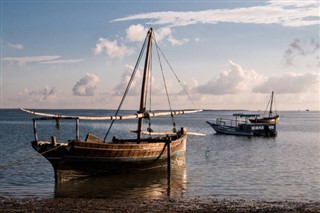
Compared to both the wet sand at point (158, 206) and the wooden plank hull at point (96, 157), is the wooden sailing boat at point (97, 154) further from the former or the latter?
the wet sand at point (158, 206)

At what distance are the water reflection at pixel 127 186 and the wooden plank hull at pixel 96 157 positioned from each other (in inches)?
20.9

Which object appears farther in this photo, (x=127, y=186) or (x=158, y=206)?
(x=127, y=186)

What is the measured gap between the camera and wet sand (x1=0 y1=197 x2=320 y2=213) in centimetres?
1775

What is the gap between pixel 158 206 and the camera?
19.0 m

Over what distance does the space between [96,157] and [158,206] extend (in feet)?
29.7

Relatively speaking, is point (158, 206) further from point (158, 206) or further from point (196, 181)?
point (196, 181)

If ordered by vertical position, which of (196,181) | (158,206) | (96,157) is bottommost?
(196,181)

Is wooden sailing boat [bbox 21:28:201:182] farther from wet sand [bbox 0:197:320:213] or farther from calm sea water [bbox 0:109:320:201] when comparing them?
wet sand [bbox 0:197:320:213]

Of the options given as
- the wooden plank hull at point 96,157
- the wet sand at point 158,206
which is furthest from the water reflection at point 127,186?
the wet sand at point 158,206

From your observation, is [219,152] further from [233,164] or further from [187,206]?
[187,206]

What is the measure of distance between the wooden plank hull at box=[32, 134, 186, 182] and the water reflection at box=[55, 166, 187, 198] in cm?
53

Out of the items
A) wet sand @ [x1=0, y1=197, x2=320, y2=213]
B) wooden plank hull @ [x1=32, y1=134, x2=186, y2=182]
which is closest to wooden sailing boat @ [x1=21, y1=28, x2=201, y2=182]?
wooden plank hull @ [x1=32, y1=134, x2=186, y2=182]

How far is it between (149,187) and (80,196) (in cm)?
514

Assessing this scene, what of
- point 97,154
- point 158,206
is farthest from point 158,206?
point 97,154
